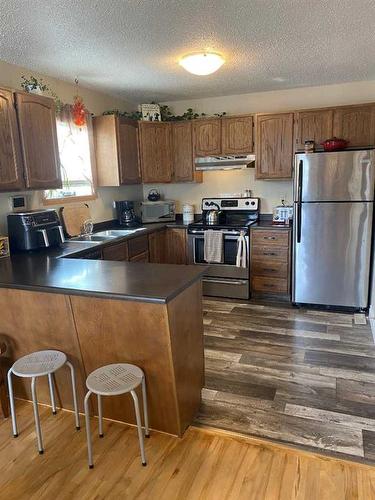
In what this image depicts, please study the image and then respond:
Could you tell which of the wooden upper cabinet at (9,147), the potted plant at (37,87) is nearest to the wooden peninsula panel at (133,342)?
the wooden upper cabinet at (9,147)

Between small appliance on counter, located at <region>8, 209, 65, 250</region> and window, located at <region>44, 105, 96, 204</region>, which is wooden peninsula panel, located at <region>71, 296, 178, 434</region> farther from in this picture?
window, located at <region>44, 105, 96, 204</region>

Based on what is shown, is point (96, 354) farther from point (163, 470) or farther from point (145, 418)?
point (163, 470)

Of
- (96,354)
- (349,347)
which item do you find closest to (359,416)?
(349,347)

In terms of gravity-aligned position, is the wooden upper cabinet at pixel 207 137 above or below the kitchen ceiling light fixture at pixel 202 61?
below

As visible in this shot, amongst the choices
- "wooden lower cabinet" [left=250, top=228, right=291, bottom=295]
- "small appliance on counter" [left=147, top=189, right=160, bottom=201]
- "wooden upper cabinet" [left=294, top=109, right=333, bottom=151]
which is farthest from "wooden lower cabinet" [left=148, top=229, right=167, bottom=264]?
"wooden upper cabinet" [left=294, top=109, right=333, bottom=151]

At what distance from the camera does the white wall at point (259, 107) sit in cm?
410

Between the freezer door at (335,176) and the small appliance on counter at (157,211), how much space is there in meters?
1.78

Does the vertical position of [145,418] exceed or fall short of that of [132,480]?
it exceeds it

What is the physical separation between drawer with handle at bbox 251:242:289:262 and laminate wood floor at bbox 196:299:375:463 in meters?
0.63

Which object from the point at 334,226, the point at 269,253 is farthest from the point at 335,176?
the point at 269,253

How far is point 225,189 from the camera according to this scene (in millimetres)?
4793

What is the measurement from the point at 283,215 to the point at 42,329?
3073 millimetres

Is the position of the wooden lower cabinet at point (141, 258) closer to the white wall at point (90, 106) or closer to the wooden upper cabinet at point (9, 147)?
the white wall at point (90, 106)

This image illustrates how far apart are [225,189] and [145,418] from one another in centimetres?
339
